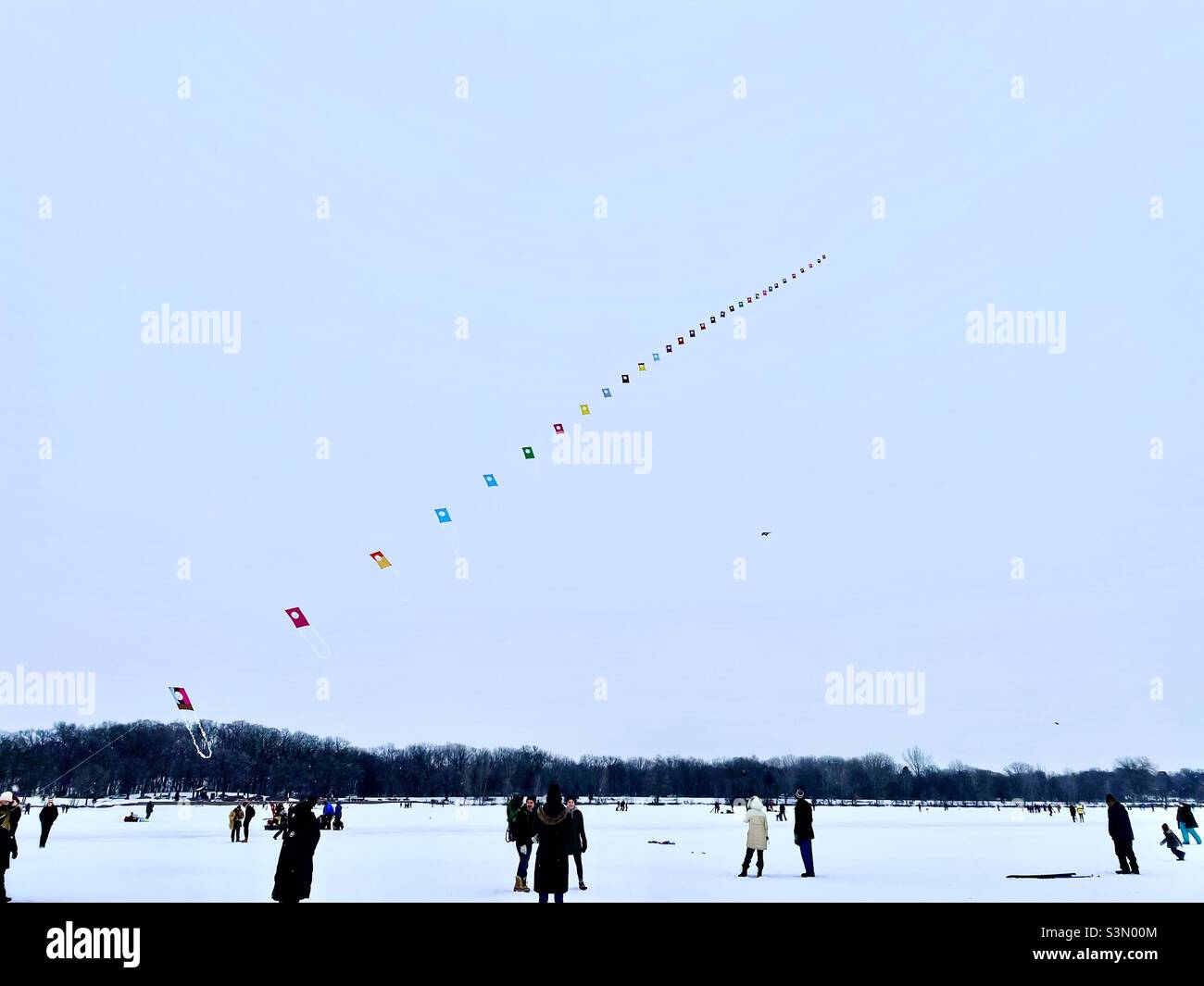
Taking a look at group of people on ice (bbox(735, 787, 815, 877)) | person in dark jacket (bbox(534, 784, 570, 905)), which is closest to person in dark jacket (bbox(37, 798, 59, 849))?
group of people on ice (bbox(735, 787, 815, 877))

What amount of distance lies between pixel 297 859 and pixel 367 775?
149m

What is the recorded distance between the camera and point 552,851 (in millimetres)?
11258

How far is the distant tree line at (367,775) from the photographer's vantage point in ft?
427

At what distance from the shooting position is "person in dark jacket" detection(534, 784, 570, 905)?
1120 cm

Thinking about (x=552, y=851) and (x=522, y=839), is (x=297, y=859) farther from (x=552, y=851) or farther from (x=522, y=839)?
(x=522, y=839)

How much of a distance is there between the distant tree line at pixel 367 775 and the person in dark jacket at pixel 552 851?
120m

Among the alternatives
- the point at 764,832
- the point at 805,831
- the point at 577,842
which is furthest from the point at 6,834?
the point at 805,831

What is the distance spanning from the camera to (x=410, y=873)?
17672 millimetres

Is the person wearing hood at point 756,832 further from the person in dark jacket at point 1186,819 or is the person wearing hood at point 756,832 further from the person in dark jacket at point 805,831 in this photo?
the person in dark jacket at point 1186,819
